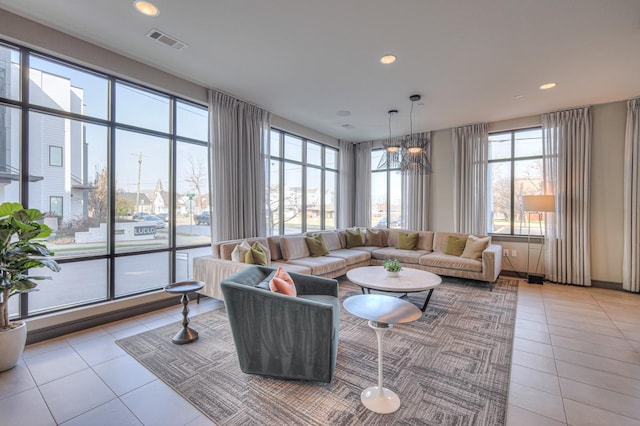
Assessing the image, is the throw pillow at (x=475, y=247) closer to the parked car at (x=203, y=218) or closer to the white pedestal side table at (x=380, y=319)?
the white pedestal side table at (x=380, y=319)

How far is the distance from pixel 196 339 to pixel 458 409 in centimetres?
239

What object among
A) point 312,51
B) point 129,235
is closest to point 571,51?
point 312,51

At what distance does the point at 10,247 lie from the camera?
239 centimetres

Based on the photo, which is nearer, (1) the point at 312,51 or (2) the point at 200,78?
(1) the point at 312,51

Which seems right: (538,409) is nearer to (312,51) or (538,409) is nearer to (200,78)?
(312,51)

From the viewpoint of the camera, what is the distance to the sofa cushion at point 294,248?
4719 millimetres

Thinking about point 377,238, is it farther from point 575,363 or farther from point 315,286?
point 575,363

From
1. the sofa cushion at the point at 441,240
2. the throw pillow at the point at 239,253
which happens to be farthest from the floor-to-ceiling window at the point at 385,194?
the throw pillow at the point at 239,253

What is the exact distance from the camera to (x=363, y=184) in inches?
297

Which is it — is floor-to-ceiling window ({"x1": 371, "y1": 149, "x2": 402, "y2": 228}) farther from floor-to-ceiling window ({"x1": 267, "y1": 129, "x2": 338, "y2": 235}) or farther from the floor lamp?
the floor lamp

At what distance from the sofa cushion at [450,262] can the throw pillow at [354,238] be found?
58.8 inches

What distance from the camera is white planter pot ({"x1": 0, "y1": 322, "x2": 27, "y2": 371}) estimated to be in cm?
228

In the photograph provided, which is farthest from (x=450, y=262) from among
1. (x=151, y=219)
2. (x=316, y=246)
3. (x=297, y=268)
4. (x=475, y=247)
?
(x=151, y=219)

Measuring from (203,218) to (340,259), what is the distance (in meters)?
2.35
